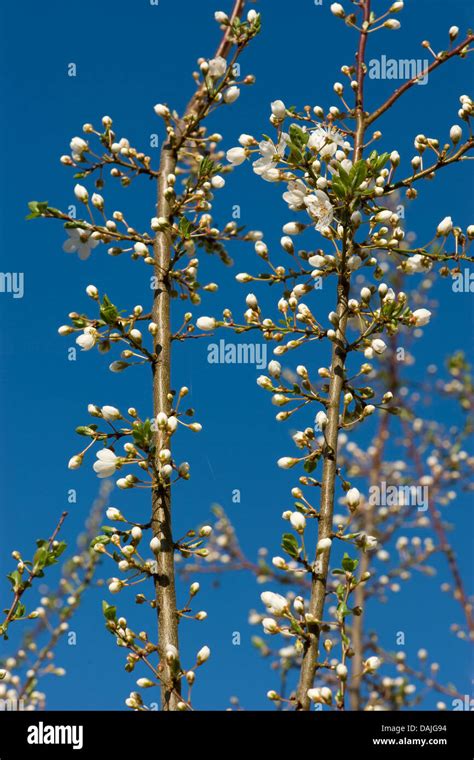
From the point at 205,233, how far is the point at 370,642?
4126 millimetres

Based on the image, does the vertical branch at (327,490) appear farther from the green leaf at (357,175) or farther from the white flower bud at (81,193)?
the white flower bud at (81,193)

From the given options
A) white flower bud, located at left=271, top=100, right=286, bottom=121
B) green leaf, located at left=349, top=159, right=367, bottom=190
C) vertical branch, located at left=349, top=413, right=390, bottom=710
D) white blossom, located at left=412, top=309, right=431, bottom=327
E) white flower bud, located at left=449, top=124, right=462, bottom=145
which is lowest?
vertical branch, located at left=349, top=413, right=390, bottom=710

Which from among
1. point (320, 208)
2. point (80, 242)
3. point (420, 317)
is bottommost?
point (420, 317)

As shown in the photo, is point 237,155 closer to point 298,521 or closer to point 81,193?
point 81,193

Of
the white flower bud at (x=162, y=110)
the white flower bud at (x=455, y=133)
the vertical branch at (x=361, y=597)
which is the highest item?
the white flower bud at (x=162, y=110)

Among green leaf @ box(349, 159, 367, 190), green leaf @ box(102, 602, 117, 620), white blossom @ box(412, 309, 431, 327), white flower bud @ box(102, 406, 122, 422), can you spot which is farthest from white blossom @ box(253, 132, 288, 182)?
green leaf @ box(102, 602, 117, 620)

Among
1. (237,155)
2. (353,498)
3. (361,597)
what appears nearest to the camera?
(353,498)

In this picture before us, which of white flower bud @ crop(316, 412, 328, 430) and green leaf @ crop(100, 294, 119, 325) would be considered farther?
green leaf @ crop(100, 294, 119, 325)

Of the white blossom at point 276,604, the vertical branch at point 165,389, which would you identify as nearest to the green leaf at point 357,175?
the vertical branch at point 165,389

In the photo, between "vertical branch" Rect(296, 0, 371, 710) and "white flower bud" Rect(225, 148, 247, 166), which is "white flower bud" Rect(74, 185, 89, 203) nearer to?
"white flower bud" Rect(225, 148, 247, 166)

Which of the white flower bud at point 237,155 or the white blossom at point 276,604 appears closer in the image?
the white blossom at point 276,604

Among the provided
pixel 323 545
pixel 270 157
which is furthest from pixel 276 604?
pixel 270 157
